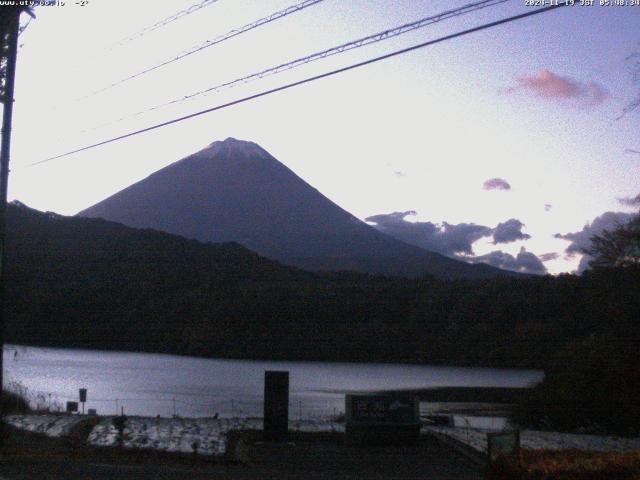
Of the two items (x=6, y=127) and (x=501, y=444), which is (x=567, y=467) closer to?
(x=501, y=444)

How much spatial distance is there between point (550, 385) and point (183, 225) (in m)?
114

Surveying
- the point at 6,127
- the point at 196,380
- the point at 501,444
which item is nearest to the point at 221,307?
the point at 196,380

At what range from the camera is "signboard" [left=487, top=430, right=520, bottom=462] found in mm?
11406

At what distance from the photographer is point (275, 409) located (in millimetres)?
20234

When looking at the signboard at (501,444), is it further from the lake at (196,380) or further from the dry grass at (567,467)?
the lake at (196,380)

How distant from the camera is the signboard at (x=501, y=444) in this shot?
37.4ft

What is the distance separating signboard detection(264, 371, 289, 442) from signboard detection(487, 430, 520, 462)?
353 inches

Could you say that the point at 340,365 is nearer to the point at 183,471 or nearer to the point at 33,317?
the point at 33,317

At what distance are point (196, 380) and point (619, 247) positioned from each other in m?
35.0

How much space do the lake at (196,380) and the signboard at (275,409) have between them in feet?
56.2

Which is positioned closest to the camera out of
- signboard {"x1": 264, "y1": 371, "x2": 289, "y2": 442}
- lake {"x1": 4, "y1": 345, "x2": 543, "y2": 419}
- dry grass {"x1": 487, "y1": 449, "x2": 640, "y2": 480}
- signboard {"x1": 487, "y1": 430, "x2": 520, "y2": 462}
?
dry grass {"x1": 487, "y1": 449, "x2": 640, "y2": 480}

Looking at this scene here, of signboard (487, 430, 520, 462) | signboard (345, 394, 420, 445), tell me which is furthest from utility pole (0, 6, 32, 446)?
signboard (487, 430, 520, 462)

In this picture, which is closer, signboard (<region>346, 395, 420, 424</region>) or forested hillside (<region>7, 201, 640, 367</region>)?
signboard (<region>346, 395, 420, 424</region>)

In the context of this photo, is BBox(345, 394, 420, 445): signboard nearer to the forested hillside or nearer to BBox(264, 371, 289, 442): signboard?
BBox(264, 371, 289, 442): signboard
